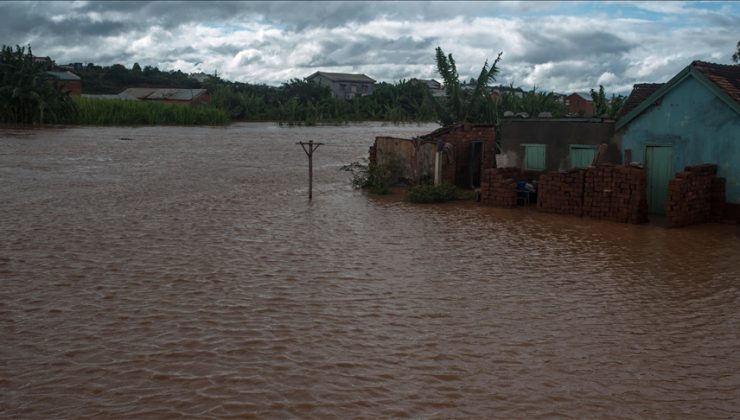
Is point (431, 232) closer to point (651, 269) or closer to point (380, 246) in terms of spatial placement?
point (380, 246)

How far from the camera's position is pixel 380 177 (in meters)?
20.7

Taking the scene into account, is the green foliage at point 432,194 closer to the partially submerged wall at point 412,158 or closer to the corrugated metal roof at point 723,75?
the partially submerged wall at point 412,158

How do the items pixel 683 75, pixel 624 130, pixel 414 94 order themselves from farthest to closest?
pixel 414 94, pixel 624 130, pixel 683 75

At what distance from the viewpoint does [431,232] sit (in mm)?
14797

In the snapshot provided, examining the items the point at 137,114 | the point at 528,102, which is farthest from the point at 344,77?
the point at 528,102

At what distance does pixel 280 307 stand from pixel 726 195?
1134 centimetres

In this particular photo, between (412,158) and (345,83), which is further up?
(345,83)

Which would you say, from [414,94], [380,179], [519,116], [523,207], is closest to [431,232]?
[523,207]

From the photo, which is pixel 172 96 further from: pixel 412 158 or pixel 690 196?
pixel 690 196

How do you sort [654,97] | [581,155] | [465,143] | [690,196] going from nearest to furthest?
1. [690,196]
2. [654,97]
3. [581,155]
4. [465,143]

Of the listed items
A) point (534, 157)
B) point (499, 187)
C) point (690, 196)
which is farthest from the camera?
point (534, 157)

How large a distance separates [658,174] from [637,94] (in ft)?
14.9

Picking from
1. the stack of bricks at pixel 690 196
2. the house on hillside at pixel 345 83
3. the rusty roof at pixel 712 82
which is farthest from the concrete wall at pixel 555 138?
the house on hillside at pixel 345 83

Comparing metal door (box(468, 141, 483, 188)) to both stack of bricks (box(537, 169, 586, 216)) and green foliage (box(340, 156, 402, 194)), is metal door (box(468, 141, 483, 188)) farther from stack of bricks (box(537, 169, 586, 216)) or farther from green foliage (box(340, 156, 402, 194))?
stack of bricks (box(537, 169, 586, 216))
